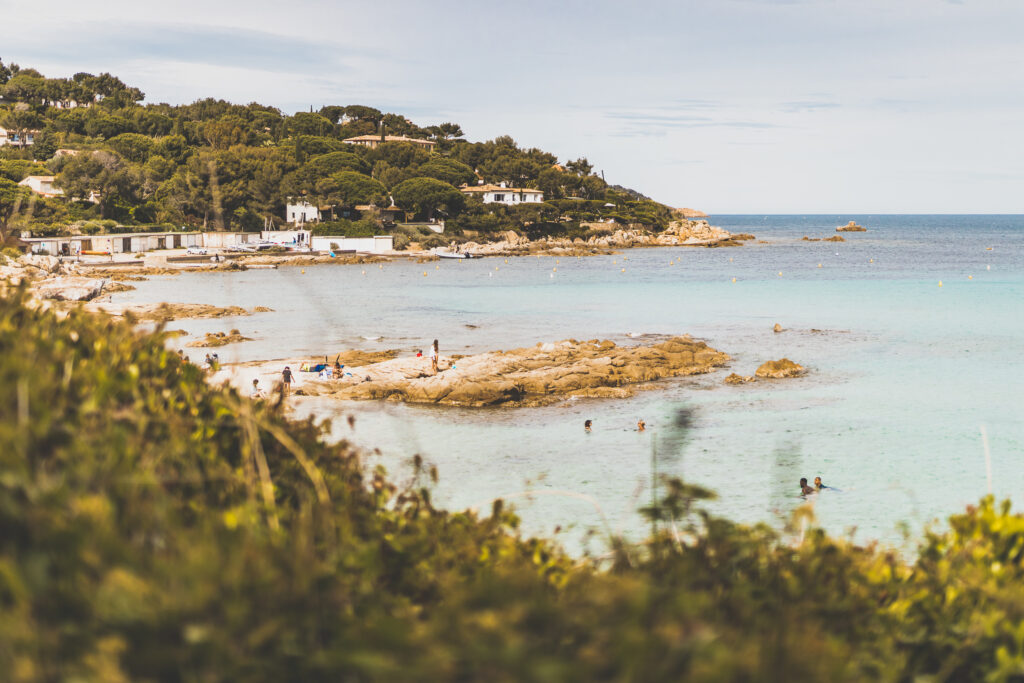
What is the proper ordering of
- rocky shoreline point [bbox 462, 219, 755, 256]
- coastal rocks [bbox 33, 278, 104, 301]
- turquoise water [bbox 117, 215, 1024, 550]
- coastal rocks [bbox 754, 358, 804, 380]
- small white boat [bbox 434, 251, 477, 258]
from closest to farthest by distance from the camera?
turquoise water [bbox 117, 215, 1024, 550] < coastal rocks [bbox 754, 358, 804, 380] < coastal rocks [bbox 33, 278, 104, 301] < small white boat [bbox 434, 251, 477, 258] < rocky shoreline point [bbox 462, 219, 755, 256]

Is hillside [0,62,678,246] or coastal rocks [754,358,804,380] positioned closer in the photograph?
coastal rocks [754,358,804,380]

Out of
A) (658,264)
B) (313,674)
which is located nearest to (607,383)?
(313,674)

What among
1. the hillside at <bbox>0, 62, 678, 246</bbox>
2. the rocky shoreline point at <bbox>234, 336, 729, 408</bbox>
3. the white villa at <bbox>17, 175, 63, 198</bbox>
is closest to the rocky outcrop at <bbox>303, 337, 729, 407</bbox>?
the rocky shoreline point at <bbox>234, 336, 729, 408</bbox>

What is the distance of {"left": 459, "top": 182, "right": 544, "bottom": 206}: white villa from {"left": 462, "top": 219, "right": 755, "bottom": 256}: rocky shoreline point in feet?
34.3

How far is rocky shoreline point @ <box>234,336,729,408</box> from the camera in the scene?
2595cm

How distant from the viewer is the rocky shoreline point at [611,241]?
107062 millimetres

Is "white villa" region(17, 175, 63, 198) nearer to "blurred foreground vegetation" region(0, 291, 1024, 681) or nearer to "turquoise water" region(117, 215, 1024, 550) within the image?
"turquoise water" region(117, 215, 1024, 550)

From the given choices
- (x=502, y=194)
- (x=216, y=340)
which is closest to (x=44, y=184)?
(x=502, y=194)

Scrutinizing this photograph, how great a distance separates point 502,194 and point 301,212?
3411cm

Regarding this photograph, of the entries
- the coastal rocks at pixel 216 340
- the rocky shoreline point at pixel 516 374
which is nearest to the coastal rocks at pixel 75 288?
the coastal rocks at pixel 216 340

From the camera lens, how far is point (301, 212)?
109000 mm

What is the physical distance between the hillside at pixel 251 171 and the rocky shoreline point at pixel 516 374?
57186mm

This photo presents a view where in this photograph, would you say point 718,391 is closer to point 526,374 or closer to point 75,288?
point 526,374

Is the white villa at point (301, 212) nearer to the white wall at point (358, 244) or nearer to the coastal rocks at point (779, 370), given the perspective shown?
the white wall at point (358, 244)
